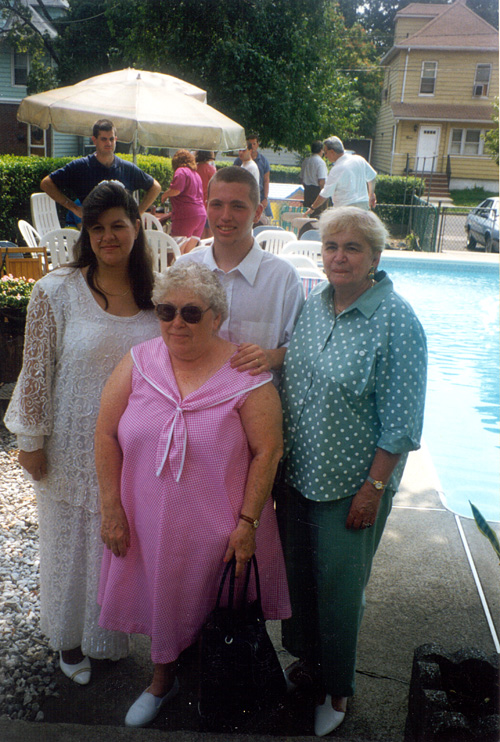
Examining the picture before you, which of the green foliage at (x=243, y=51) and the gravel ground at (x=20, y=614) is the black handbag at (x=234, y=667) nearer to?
the gravel ground at (x=20, y=614)

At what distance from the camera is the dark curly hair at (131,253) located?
223 centimetres

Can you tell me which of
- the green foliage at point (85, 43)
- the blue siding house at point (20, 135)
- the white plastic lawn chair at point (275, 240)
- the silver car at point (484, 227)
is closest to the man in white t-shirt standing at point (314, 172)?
the green foliage at point (85, 43)

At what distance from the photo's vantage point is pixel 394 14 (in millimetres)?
11398

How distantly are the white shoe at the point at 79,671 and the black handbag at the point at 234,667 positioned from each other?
687mm

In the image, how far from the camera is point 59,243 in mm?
6215

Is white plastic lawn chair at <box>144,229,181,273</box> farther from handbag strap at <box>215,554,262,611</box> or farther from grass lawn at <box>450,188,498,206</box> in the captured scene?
grass lawn at <box>450,188,498,206</box>

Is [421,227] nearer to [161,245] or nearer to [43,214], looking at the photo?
[43,214]

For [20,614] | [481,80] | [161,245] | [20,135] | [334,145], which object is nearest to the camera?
[20,614]

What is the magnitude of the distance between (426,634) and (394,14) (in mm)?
11513

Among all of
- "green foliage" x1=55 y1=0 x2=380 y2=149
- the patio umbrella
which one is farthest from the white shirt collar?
"green foliage" x1=55 y1=0 x2=380 y2=149

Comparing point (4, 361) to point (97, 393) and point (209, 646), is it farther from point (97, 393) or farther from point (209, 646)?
point (209, 646)

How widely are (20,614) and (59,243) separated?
4.13 meters

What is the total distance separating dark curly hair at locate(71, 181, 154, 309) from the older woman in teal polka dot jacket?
1.95ft

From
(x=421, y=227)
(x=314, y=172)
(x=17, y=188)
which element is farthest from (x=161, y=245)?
(x=421, y=227)
